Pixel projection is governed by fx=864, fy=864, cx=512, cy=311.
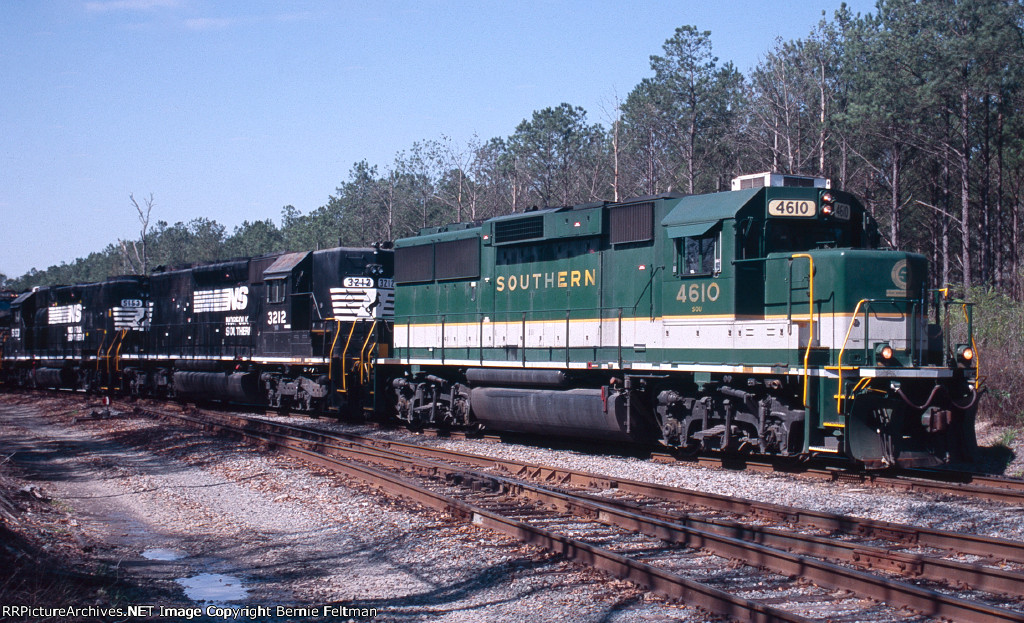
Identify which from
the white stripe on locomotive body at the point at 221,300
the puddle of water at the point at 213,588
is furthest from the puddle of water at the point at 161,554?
the white stripe on locomotive body at the point at 221,300

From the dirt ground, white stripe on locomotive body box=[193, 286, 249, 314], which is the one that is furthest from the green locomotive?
white stripe on locomotive body box=[193, 286, 249, 314]

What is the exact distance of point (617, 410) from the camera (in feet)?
42.1

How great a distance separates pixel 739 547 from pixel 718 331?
193 inches

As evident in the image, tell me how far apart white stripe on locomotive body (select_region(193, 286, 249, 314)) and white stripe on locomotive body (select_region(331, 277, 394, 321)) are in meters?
4.37

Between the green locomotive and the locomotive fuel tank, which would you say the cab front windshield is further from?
the locomotive fuel tank

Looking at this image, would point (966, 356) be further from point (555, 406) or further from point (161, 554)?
point (161, 554)

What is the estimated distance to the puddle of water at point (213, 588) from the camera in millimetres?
6543

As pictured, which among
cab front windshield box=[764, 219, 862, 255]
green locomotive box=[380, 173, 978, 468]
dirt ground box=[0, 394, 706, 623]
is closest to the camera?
dirt ground box=[0, 394, 706, 623]

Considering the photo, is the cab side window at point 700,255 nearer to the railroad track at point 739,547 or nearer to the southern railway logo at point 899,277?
the southern railway logo at point 899,277

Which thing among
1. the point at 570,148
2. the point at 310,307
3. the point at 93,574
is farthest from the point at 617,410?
the point at 570,148

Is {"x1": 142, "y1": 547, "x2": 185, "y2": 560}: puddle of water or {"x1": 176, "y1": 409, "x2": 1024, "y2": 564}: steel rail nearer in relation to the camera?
{"x1": 176, "y1": 409, "x2": 1024, "y2": 564}: steel rail

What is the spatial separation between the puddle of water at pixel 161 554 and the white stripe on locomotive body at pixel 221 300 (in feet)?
48.1

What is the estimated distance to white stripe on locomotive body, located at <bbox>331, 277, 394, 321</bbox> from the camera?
1908cm

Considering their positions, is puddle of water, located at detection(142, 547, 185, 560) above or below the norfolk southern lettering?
below
